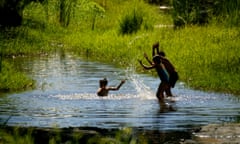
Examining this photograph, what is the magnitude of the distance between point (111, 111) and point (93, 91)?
145 inches

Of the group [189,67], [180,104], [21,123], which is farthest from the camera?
[189,67]

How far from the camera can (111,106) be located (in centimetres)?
1452

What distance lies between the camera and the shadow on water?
12.0 meters

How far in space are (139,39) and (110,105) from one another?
44.7 feet

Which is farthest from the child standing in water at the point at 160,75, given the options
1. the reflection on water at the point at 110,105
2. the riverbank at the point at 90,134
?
the riverbank at the point at 90,134

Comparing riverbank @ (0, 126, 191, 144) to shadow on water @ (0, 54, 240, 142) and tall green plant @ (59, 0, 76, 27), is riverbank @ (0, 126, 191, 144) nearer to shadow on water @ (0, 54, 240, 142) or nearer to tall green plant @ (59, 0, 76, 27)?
shadow on water @ (0, 54, 240, 142)

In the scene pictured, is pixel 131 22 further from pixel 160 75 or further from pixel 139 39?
pixel 160 75

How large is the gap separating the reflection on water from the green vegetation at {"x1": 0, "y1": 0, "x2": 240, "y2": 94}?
3.88ft

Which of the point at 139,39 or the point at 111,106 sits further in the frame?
the point at 139,39

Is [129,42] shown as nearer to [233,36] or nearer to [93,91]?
[233,36]

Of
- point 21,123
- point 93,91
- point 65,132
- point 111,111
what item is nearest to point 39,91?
point 93,91

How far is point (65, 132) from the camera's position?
27.1 feet

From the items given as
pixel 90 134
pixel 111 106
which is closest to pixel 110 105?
pixel 111 106

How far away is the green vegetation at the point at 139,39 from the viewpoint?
1983cm
